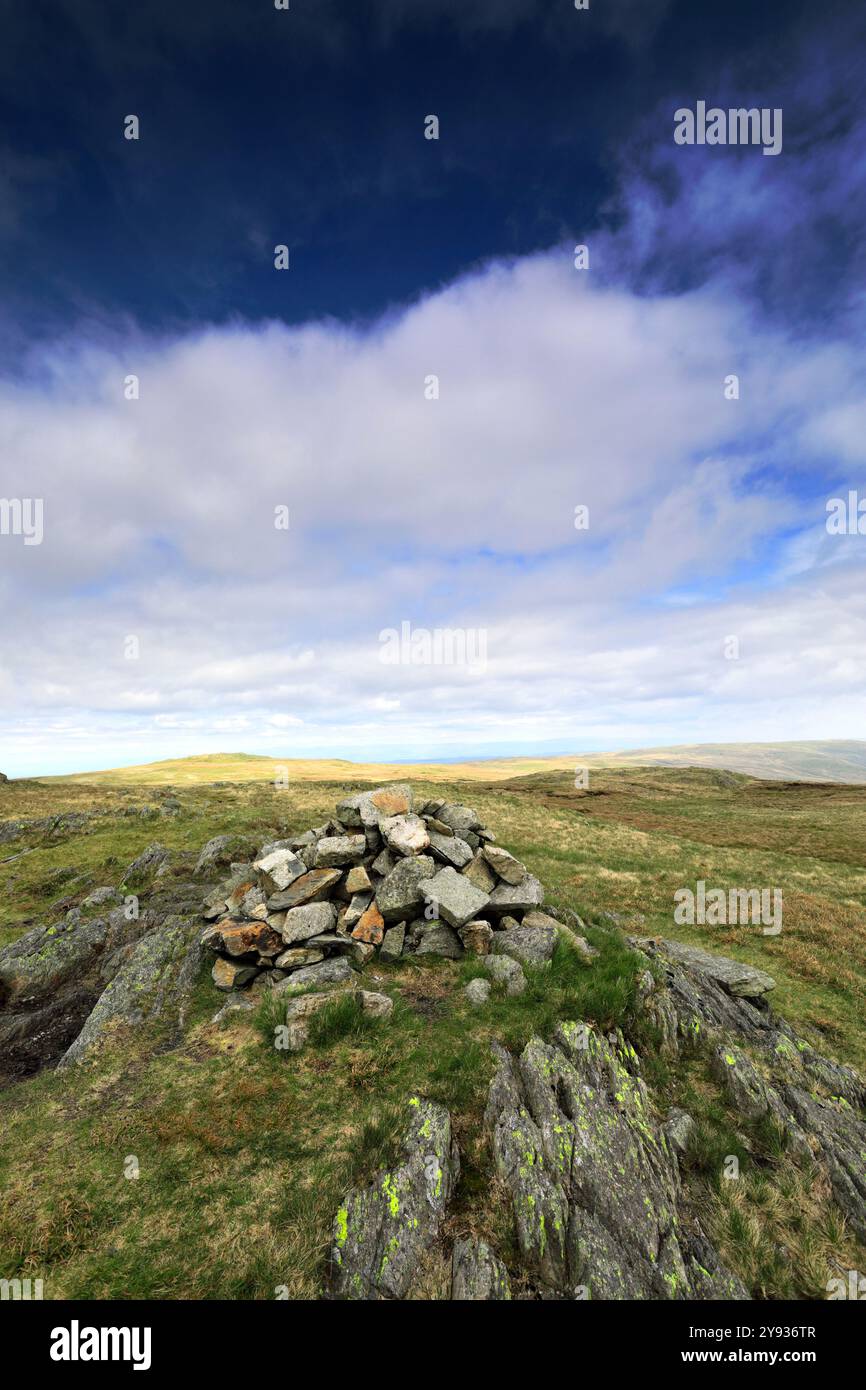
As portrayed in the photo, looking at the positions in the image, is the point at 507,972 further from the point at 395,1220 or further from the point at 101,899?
the point at 101,899

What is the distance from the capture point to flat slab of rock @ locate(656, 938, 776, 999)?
16375 millimetres

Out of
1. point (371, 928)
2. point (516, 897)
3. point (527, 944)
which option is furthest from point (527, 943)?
point (371, 928)

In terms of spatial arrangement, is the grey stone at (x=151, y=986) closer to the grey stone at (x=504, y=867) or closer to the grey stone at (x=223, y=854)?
the grey stone at (x=223, y=854)

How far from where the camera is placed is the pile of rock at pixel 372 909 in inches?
571

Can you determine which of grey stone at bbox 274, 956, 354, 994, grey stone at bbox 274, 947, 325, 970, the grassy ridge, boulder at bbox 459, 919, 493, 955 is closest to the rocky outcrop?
the grassy ridge

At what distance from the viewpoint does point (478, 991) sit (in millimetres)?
12906

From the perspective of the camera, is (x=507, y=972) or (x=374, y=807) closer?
(x=507, y=972)

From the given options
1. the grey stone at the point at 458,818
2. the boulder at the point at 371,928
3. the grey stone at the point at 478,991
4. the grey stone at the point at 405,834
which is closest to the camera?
the grey stone at the point at 478,991

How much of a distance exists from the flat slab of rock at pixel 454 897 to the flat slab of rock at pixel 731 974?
685cm

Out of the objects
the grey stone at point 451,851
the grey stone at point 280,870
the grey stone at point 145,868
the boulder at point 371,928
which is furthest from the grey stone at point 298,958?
the grey stone at point 145,868

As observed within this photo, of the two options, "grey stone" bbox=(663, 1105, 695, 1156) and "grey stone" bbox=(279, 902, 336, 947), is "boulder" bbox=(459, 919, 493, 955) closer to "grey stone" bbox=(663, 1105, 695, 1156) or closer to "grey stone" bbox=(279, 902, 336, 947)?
"grey stone" bbox=(279, 902, 336, 947)

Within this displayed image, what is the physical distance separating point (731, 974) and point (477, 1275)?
534 inches
